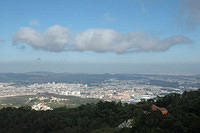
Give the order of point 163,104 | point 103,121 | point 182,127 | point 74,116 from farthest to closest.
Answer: point 163,104 → point 74,116 → point 103,121 → point 182,127

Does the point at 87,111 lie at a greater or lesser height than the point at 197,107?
lesser

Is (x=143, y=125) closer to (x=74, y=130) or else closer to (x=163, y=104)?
(x=74, y=130)

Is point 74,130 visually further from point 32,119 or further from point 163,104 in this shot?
point 163,104

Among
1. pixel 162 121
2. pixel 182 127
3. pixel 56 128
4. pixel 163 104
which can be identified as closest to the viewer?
pixel 182 127

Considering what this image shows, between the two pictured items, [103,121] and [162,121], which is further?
[103,121]

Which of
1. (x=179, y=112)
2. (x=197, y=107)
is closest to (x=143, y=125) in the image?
(x=179, y=112)

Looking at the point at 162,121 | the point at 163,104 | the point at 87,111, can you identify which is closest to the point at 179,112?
the point at 162,121
